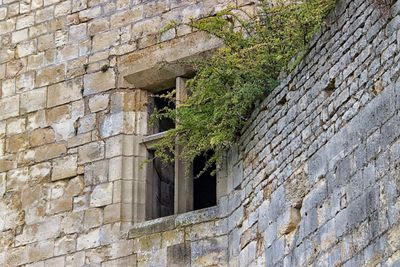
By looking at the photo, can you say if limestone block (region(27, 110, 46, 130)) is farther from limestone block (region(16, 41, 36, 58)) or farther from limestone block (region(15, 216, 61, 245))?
limestone block (region(15, 216, 61, 245))

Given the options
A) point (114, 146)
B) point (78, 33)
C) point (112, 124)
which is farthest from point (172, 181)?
point (78, 33)

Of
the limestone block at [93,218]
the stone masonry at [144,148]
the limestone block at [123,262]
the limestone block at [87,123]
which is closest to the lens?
the stone masonry at [144,148]

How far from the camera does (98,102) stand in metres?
10.2

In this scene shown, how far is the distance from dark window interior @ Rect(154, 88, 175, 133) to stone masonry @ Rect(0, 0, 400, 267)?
102 mm

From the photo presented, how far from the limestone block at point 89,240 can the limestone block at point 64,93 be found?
1134 millimetres

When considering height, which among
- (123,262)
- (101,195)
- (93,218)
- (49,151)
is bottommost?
(123,262)

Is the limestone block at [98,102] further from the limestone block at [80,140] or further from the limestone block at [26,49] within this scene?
the limestone block at [26,49]

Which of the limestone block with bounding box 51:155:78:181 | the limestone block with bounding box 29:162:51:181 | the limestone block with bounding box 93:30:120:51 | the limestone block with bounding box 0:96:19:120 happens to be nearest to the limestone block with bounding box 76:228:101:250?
the limestone block with bounding box 51:155:78:181

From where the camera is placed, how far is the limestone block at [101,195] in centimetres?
981

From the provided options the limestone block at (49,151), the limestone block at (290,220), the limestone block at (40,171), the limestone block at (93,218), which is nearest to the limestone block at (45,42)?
the limestone block at (49,151)

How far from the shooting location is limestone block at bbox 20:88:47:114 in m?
10.5

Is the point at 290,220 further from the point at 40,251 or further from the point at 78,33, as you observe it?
the point at 78,33

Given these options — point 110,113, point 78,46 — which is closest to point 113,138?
point 110,113

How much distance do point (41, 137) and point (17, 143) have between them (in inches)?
9.1
